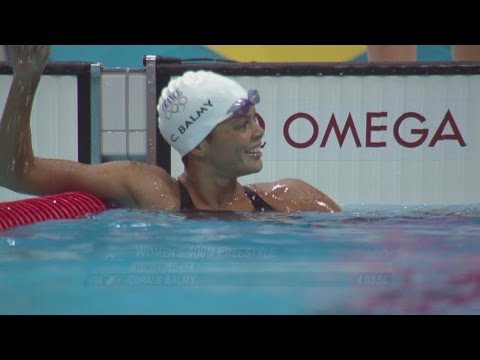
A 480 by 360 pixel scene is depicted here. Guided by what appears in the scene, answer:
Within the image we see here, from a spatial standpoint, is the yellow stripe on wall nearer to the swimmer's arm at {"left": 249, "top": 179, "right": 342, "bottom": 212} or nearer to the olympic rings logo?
the swimmer's arm at {"left": 249, "top": 179, "right": 342, "bottom": 212}

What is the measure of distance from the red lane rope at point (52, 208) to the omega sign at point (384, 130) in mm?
2139

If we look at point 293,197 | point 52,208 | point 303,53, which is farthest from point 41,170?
point 303,53

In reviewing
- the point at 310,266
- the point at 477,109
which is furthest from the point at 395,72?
the point at 310,266

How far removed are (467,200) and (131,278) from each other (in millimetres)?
3650

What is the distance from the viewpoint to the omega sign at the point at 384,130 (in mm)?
5078

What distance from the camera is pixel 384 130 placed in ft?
16.7

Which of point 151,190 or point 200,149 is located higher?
point 200,149

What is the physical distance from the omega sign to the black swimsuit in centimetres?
180

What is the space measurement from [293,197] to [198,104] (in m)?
0.64

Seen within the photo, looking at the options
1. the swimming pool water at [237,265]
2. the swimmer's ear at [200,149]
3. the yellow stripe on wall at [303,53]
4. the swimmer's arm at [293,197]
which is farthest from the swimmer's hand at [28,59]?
the yellow stripe on wall at [303,53]

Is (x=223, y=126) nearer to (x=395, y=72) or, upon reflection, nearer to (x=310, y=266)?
(x=310, y=266)

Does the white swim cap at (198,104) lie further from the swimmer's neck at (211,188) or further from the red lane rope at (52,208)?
the red lane rope at (52,208)

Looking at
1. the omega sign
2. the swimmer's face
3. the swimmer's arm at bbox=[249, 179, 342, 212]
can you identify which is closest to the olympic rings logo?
the swimmer's face

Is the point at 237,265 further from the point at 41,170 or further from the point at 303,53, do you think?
the point at 303,53
